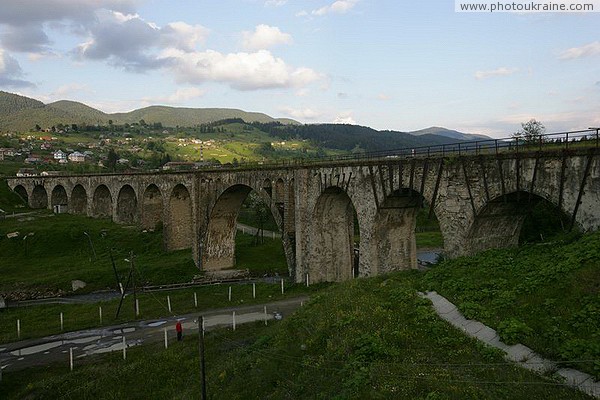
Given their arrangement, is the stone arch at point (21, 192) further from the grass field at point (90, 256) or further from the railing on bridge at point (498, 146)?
the railing on bridge at point (498, 146)

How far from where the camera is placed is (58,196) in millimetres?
86875

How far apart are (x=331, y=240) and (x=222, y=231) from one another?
17576 millimetres

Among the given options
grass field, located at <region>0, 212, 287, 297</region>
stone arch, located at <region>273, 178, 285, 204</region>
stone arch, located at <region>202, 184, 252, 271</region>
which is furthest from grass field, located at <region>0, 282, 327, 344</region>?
stone arch, located at <region>202, 184, 252, 271</region>

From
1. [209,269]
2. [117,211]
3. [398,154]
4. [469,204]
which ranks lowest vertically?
[209,269]

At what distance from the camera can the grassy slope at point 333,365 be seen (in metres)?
10.7

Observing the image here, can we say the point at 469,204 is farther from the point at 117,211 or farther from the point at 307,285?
the point at 117,211

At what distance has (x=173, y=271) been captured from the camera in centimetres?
4512

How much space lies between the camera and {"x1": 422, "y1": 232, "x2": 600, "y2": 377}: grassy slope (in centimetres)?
1091

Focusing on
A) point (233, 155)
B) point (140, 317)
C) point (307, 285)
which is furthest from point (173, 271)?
point (233, 155)

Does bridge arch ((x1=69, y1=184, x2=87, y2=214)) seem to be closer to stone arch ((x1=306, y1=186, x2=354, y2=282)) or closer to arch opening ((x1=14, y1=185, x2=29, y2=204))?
arch opening ((x1=14, y1=185, x2=29, y2=204))

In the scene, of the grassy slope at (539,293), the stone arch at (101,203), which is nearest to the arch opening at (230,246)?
the grassy slope at (539,293)

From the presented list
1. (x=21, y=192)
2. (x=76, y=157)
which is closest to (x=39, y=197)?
(x=21, y=192)

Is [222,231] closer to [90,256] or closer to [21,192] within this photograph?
[90,256]

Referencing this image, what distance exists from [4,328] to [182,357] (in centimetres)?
1682
